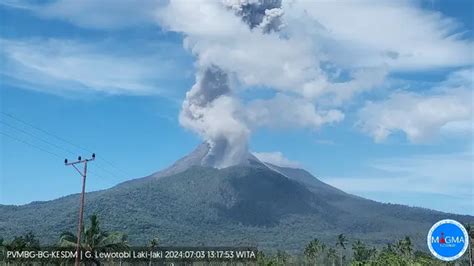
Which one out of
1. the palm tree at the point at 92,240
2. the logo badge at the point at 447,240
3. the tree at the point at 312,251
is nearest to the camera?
the logo badge at the point at 447,240

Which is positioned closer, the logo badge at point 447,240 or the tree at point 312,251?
the logo badge at point 447,240

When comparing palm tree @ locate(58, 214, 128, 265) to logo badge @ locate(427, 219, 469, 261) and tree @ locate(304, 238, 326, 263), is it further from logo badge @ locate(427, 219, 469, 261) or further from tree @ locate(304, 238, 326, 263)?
tree @ locate(304, 238, 326, 263)

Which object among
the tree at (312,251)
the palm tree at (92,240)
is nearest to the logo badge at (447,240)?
the palm tree at (92,240)

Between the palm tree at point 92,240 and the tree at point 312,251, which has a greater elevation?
the tree at point 312,251

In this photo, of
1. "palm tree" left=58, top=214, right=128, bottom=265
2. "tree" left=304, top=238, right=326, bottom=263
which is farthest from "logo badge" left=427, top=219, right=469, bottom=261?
"tree" left=304, top=238, right=326, bottom=263

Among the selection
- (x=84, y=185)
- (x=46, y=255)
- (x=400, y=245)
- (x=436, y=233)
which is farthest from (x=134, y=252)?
(x=436, y=233)

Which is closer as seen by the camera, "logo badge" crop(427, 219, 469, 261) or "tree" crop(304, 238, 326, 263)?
"logo badge" crop(427, 219, 469, 261)

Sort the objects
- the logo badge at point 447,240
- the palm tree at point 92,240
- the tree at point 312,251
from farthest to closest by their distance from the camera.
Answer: the tree at point 312,251 → the palm tree at point 92,240 → the logo badge at point 447,240

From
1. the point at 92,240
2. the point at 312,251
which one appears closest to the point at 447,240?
the point at 92,240

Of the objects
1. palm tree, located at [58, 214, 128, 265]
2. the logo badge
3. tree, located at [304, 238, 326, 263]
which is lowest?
the logo badge

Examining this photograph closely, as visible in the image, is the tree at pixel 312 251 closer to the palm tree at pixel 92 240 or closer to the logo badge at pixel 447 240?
the palm tree at pixel 92 240
